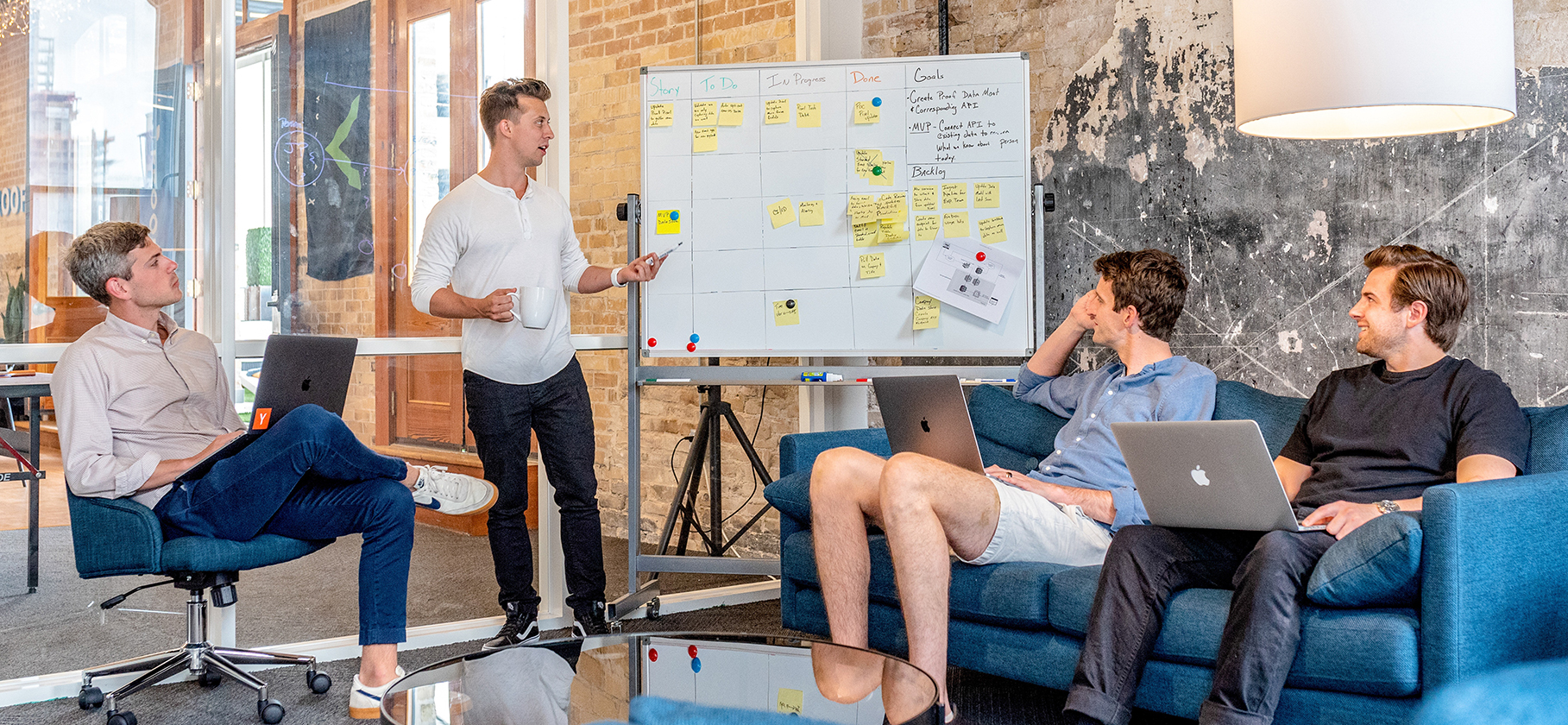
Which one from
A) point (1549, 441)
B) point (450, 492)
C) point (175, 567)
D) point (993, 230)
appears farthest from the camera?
point (993, 230)

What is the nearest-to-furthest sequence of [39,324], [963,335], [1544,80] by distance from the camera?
[1544,80], [39,324], [963,335]

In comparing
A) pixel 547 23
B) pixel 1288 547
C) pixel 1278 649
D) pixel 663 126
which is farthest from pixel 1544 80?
pixel 547 23

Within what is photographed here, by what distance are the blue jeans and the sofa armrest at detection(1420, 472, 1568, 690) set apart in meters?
2.14

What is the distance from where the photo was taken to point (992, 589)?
100 inches

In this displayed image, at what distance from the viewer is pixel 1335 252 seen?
3.15 m

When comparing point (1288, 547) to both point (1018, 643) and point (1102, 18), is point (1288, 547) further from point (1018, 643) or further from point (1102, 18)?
point (1102, 18)

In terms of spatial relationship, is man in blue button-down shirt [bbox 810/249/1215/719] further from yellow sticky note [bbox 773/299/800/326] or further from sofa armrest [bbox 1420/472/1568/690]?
yellow sticky note [bbox 773/299/800/326]

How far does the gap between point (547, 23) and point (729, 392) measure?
1722 mm

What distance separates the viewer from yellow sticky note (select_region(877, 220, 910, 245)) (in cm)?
356

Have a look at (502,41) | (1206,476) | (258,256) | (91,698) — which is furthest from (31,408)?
(1206,476)

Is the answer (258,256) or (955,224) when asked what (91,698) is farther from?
(955,224)

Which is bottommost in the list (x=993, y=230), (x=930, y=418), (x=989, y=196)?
(x=930, y=418)

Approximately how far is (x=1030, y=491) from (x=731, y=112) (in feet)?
5.26

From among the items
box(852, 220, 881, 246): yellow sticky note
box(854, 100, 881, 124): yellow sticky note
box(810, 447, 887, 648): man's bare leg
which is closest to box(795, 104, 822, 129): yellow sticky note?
box(854, 100, 881, 124): yellow sticky note
